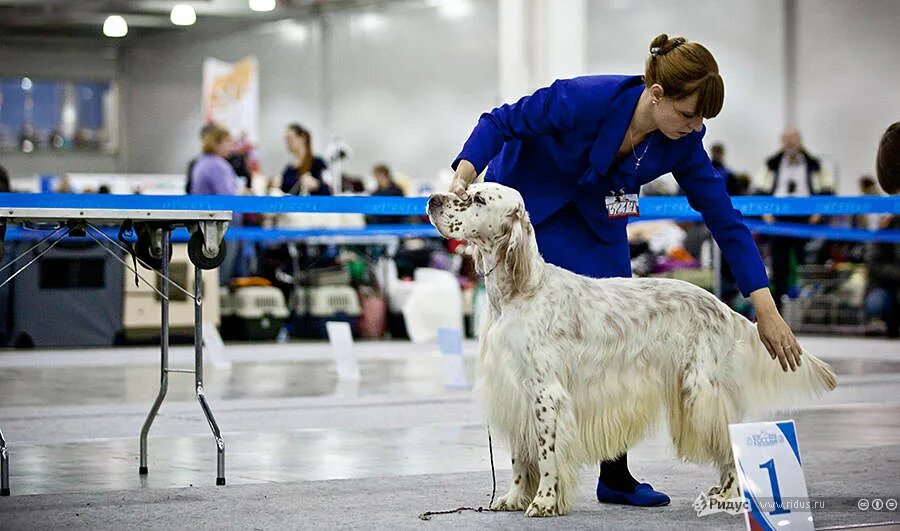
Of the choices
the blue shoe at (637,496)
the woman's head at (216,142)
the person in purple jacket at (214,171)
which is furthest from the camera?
the woman's head at (216,142)

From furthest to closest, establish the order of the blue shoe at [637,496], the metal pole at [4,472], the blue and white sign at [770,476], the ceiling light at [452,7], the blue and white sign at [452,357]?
the ceiling light at [452,7] < the blue and white sign at [452,357] < the metal pole at [4,472] < the blue shoe at [637,496] < the blue and white sign at [770,476]

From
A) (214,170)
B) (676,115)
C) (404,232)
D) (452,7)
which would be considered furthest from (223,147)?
(452,7)

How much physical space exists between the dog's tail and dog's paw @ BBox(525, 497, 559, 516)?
2.02ft

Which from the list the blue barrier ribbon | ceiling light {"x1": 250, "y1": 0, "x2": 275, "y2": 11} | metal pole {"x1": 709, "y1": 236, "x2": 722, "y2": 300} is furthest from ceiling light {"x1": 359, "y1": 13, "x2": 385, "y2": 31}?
the blue barrier ribbon

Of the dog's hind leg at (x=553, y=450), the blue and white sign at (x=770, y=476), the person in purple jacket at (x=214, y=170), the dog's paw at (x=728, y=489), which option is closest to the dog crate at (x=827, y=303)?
the person in purple jacket at (x=214, y=170)

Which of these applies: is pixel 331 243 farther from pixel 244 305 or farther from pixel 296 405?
pixel 296 405

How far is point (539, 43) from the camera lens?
1303cm

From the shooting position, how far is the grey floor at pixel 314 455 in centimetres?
342

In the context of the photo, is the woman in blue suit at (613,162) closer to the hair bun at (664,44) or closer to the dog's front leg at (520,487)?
Answer: the hair bun at (664,44)

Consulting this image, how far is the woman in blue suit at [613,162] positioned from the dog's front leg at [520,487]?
12.7 inches

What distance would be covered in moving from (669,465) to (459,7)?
17996 mm

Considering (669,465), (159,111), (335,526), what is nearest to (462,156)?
(335,526)

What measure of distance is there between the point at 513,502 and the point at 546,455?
207 millimetres

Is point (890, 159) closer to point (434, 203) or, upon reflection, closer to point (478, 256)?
point (478, 256)
